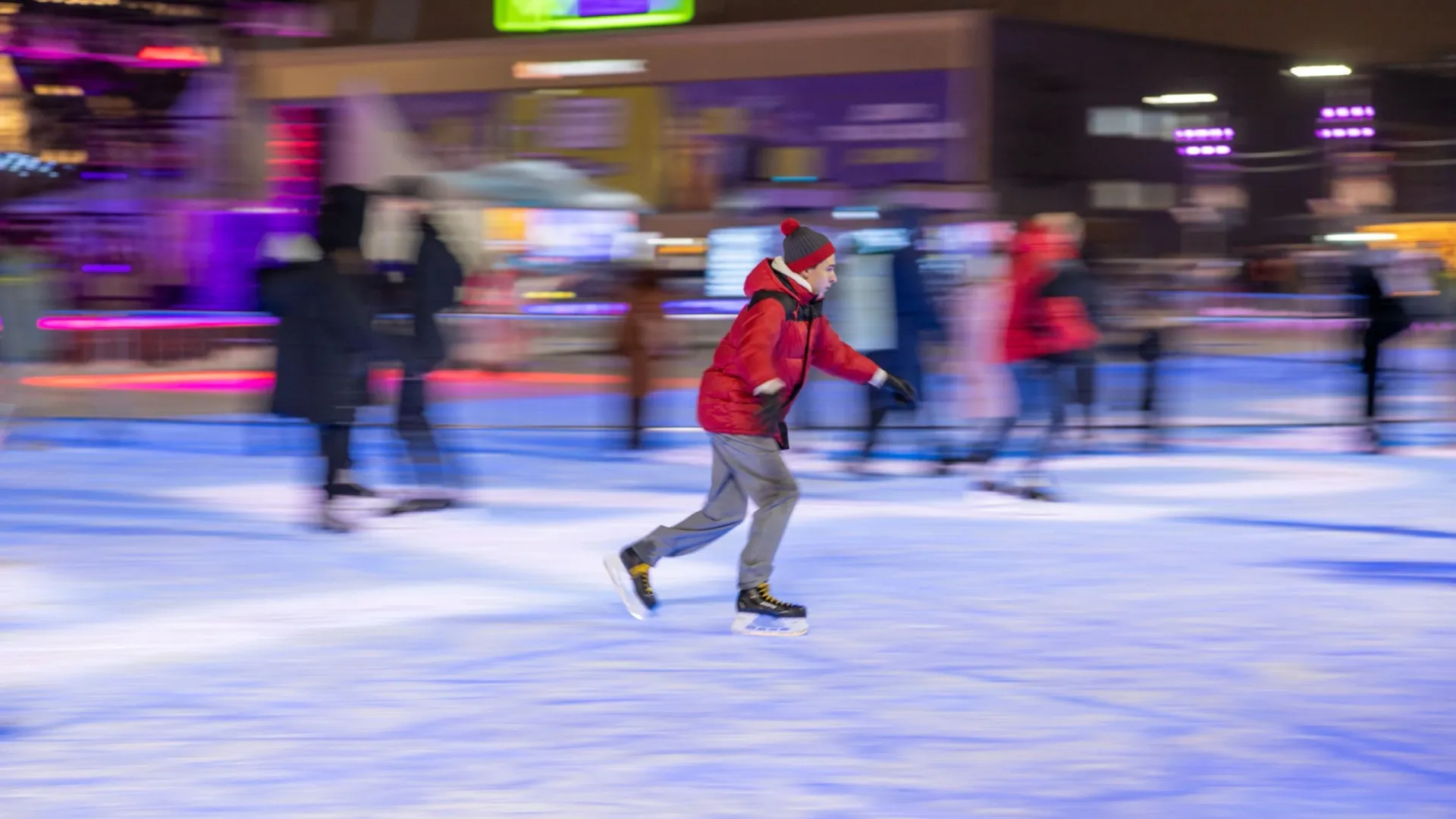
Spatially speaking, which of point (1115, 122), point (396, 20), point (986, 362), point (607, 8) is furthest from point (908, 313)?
point (396, 20)

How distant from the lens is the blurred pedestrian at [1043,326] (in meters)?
10.7

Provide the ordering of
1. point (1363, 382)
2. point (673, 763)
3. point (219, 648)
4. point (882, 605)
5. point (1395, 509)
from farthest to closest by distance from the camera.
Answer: point (1363, 382) < point (1395, 509) < point (882, 605) < point (219, 648) < point (673, 763)

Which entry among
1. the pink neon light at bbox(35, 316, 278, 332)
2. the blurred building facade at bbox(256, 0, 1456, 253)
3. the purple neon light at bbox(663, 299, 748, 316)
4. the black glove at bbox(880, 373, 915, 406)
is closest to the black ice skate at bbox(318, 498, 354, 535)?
the black glove at bbox(880, 373, 915, 406)

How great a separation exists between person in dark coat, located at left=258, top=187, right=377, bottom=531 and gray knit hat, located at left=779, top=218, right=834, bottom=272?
10.6 ft

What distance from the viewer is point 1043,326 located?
10.8m

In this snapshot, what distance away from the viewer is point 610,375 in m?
19.1

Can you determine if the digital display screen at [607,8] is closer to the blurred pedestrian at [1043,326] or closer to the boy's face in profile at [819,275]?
the blurred pedestrian at [1043,326]

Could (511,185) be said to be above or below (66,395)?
above

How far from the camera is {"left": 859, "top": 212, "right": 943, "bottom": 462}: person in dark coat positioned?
1223 centimetres

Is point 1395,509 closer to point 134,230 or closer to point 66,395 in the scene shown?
point 66,395

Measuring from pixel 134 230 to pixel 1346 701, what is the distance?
23982 mm


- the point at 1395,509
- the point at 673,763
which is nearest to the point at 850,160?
the point at 1395,509

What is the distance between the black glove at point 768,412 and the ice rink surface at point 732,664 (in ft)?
2.41

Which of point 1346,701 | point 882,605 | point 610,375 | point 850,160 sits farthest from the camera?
point 850,160
